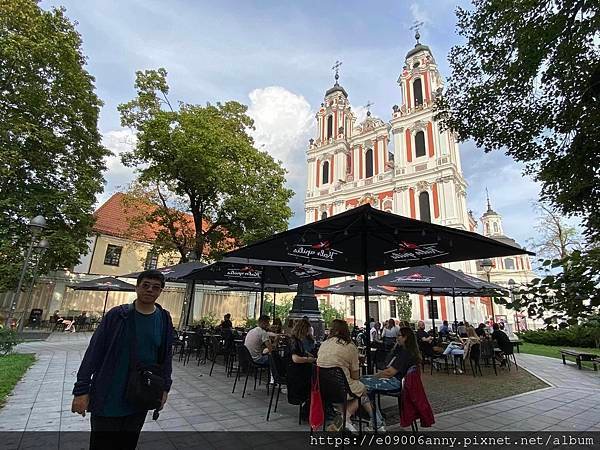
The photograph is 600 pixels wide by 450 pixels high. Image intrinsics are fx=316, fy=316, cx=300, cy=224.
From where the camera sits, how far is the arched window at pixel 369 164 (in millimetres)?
35316

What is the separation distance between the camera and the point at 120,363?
2.25m

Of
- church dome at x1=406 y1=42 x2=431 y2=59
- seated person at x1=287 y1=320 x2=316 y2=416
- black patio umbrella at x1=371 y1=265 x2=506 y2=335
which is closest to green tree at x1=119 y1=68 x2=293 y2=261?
black patio umbrella at x1=371 y1=265 x2=506 y2=335

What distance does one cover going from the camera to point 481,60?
7.20 m

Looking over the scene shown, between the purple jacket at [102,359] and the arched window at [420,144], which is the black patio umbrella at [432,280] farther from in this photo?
the arched window at [420,144]

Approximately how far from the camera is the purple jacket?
2.16 meters

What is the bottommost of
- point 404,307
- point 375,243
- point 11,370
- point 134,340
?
point 11,370

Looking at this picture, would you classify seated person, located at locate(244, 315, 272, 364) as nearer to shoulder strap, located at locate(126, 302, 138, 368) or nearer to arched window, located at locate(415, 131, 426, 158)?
shoulder strap, located at locate(126, 302, 138, 368)

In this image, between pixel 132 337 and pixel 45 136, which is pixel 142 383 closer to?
pixel 132 337

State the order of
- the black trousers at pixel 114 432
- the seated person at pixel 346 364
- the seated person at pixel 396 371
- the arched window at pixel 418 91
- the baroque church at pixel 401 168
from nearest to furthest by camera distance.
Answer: the black trousers at pixel 114 432, the seated person at pixel 346 364, the seated person at pixel 396 371, the baroque church at pixel 401 168, the arched window at pixel 418 91

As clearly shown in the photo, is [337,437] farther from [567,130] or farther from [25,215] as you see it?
[25,215]

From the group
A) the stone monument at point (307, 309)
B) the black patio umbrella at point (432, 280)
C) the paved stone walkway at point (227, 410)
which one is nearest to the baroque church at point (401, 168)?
the stone monument at point (307, 309)

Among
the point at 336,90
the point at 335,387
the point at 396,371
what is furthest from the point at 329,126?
the point at 335,387

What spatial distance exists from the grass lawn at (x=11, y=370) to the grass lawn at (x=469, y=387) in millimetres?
6081

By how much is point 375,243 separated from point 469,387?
13.6 feet
